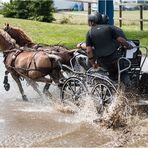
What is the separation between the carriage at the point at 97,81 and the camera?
9.02 metres

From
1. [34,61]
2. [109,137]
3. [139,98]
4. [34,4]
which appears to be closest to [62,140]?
[109,137]

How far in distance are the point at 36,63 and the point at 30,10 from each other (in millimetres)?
20439

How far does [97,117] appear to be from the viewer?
Answer: 29.7 feet

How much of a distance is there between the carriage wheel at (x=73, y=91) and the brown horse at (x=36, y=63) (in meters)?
0.67

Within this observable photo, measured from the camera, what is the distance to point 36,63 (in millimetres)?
10656

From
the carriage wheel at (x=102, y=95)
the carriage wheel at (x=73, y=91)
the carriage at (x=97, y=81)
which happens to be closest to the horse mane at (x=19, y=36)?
the carriage at (x=97, y=81)

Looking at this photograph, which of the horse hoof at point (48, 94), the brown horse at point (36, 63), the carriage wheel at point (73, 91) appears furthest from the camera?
the horse hoof at point (48, 94)

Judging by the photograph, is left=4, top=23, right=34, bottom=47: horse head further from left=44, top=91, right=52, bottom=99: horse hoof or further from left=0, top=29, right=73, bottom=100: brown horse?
left=44, top=91, right=52, bottom=99: horse hoof

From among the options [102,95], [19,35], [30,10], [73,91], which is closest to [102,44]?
[102,95]

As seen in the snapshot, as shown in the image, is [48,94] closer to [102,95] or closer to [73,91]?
[73,91]

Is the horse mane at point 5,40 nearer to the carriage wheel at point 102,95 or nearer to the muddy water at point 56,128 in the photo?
the muddy water at point 56,128

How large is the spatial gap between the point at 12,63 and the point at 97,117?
3.04 m

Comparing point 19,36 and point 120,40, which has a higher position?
point 120,40

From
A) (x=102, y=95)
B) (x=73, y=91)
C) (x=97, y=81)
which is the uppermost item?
(x=97, y=81)
